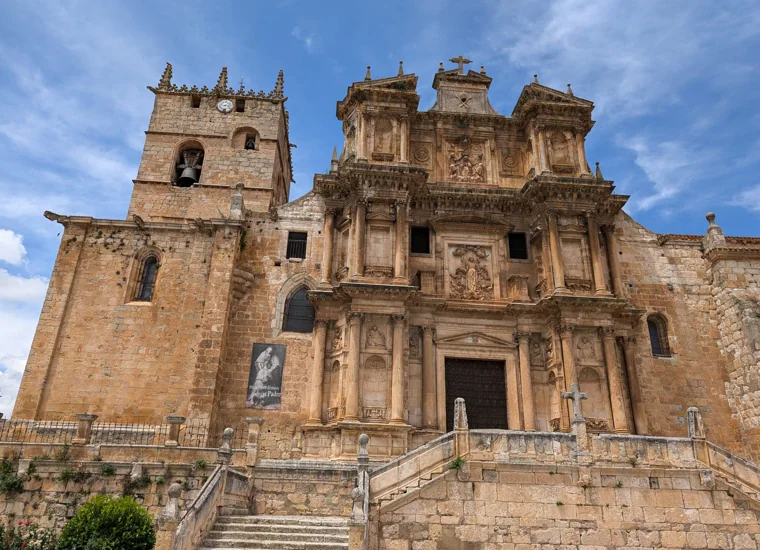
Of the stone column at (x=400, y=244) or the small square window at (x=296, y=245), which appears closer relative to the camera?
the stone column at (x=400, y=244)

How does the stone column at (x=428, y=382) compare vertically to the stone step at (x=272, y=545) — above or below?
above

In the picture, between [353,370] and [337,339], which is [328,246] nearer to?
[337,339]

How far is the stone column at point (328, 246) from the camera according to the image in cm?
1976

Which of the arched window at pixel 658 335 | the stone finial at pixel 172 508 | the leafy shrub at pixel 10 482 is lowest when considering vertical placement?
the stone finial at pixel 172 508

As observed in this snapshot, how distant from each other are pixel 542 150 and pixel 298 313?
1066cm

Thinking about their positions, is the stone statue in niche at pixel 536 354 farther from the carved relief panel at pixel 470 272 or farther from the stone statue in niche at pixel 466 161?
the stone statue in niche at pixel 466 161

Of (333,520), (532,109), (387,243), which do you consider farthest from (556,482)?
(532,109)

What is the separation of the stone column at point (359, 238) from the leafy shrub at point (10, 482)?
10386mm

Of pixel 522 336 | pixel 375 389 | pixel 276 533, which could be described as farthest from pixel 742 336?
pixel 276 533

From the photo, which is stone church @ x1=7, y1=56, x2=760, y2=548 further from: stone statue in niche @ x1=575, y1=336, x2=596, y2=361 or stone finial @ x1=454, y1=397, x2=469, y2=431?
stone finial @ x1=454, y1=397, x2=469, y2=431

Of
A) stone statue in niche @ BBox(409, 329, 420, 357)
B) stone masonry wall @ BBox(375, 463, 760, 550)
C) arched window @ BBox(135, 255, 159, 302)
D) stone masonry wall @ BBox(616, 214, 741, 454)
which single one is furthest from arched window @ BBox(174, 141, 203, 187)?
stone masonry wall @ BBox(375, 463, 760, 550)

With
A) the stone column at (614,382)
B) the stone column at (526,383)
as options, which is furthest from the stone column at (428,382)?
the stone column at (614,382)

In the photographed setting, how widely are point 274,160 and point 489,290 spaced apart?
15.2 m

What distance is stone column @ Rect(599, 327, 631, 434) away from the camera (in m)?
17.5
